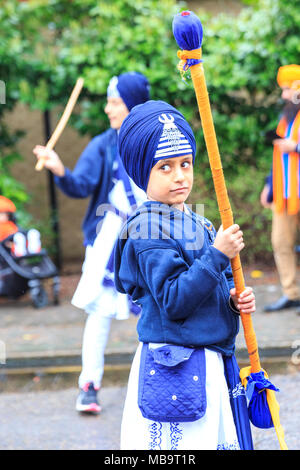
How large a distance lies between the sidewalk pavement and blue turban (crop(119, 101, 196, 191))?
124 inches

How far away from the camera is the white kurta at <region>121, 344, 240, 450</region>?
222 cm

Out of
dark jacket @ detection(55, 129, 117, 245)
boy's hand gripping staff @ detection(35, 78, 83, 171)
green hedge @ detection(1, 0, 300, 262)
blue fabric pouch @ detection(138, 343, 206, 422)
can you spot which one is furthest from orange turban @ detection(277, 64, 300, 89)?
→ blue fabric pouch @ detection(138, 343, 206, 422)

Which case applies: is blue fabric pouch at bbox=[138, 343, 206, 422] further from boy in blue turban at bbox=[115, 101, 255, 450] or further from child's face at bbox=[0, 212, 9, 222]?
child's face at bbox=[0, 212, 9, 222]

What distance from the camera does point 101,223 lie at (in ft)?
A: 13.5

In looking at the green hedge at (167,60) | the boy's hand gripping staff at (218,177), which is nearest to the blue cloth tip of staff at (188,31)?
the boy's hand gripping staff at (218,177)

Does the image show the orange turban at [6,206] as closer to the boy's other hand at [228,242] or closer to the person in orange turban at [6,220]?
the person in orange turban at [6,220]

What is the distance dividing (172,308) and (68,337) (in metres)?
3.79

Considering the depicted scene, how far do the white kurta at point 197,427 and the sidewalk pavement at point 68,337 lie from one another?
286 cm

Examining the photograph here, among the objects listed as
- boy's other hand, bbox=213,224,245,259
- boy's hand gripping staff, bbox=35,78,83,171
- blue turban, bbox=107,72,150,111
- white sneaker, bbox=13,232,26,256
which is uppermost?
blue turban, bbox=107,72,150,111

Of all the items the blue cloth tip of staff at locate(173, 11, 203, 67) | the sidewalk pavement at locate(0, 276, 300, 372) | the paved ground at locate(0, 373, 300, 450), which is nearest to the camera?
the blue cloth tip of staff at locate(173, 11, 203, 67)

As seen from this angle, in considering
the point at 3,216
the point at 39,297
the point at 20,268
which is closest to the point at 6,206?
the point at 3,216

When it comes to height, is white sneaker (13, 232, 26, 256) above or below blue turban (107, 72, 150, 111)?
below

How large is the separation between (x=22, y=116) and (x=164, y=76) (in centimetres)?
239

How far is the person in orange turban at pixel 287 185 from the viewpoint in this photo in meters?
5.64
